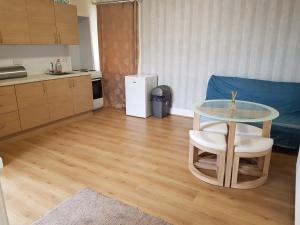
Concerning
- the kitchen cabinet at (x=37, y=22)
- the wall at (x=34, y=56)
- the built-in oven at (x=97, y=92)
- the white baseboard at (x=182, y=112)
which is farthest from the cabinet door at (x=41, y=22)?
the white baseboard at (x=182, y=112)

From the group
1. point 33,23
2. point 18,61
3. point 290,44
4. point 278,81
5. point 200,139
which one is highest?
point 33,23

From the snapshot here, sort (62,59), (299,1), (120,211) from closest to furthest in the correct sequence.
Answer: (120,211) < (299,1) < (62,59)

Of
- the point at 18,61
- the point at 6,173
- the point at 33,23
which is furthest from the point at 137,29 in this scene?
the point at 6,173

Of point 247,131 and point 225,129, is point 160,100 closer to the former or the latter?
point 225,129

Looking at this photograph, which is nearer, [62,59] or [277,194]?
[277,194]

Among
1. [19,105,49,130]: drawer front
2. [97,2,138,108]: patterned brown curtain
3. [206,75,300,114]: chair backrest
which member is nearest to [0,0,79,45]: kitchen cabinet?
[97,2,138,108]: patterned brown curtain

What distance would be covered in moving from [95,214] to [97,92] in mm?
3102

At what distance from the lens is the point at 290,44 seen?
3.25 m

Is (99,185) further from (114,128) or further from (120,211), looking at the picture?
(114,128)

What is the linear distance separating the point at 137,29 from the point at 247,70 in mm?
2137

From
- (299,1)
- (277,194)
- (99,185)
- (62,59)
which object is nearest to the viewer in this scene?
(277,194)

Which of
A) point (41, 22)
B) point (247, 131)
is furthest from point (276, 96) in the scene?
point (41, 22)

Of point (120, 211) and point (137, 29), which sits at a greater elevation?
point (137, 29)

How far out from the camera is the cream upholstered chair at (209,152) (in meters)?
2.13
